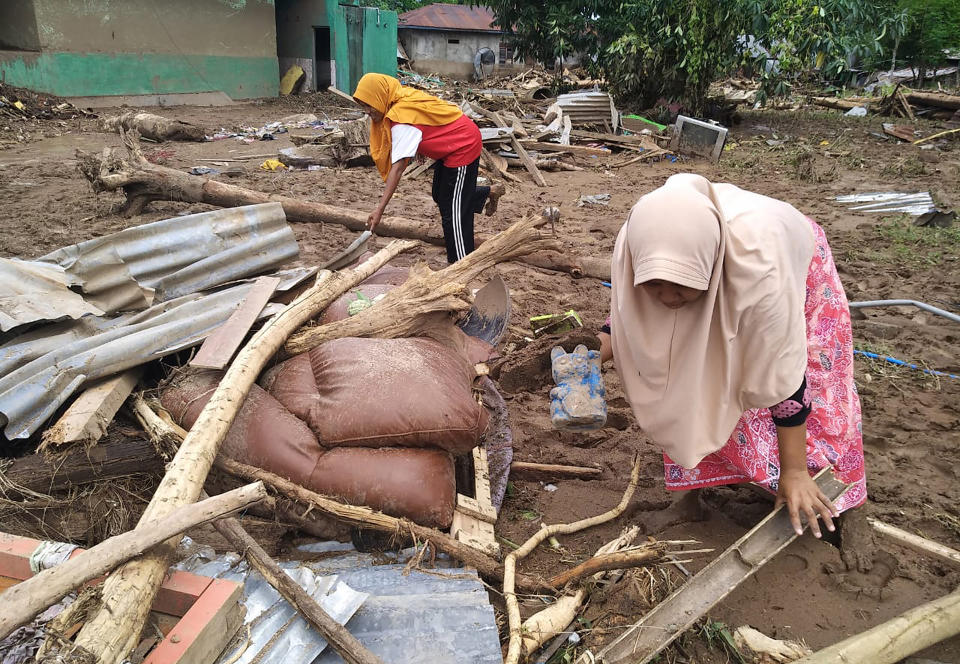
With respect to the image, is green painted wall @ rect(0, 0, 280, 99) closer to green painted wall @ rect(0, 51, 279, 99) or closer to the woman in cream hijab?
green painted wall @ rect(0, 51, 279, 99)

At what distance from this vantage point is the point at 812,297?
2180 millimetres

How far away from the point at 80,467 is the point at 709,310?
215 centimetres

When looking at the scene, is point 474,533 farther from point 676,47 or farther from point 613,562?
point 676,47

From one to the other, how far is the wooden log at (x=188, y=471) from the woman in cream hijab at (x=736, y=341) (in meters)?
1.35

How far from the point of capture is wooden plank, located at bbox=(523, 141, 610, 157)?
1042 centimetres

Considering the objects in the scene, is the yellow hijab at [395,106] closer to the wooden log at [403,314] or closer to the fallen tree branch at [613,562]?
the wooden log at [403,314]

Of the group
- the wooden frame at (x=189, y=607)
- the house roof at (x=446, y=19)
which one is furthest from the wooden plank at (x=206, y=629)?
the house roof at (x=446, y=19)

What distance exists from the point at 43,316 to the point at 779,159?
10715mm

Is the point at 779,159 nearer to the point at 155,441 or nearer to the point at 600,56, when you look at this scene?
the point at 600,56

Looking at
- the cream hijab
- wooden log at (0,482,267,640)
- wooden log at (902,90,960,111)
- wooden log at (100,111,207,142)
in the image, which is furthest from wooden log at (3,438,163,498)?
wooden log at (902,90,960,111)

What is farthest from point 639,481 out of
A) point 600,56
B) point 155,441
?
point 600,56

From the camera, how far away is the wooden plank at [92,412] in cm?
215

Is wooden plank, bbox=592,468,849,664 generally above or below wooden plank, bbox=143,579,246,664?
below

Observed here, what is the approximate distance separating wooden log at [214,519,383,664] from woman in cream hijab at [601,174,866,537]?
3.83ft
